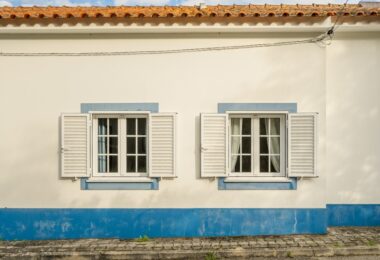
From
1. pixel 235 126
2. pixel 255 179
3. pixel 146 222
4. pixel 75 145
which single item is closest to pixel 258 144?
pixel 235 126

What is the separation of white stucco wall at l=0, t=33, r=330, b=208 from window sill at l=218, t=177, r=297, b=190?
0.32 ft

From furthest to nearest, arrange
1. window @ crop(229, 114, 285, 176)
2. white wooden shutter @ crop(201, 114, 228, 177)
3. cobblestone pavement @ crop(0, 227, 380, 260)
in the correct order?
window @ crop(229, 114, 285, 176)
white wooden shutter @ crop(201, 114, 228, 177)
cobblestone pavement @ crop(0, 227, 380, 260)

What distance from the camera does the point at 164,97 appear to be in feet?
21.6

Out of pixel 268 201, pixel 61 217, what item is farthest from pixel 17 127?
pixel 268 201

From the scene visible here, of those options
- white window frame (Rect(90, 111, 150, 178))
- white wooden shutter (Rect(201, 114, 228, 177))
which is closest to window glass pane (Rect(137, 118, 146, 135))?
white window frame (Rect(90, 111, 150, 178))

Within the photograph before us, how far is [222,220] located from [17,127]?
425 centimetres

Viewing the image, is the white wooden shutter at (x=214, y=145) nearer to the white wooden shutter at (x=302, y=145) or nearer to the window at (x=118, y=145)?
the window at (x=118, y=145)

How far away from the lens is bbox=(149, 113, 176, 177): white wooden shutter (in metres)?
6.48

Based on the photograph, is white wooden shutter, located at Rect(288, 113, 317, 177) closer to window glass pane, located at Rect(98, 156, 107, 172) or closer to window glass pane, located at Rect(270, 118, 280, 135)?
window glass pane, located at Rect(270, 118, 280, 135)

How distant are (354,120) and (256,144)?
216 cm

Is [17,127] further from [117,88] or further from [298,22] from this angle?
[298,22]

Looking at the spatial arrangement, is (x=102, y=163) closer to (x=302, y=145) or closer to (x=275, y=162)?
(x=275, y=162)

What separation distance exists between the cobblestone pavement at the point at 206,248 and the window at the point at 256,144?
1276 millimetres

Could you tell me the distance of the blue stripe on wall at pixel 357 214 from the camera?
7.04 m
